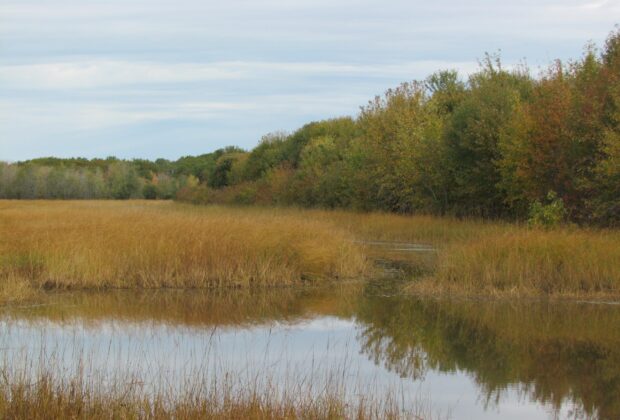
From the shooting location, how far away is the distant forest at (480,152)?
22.3 metres

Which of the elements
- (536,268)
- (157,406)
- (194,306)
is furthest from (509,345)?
(157,406)

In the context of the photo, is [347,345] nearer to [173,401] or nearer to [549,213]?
[173,401]

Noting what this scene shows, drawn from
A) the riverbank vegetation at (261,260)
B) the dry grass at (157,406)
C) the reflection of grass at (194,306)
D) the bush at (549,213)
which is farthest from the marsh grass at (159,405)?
the bush at (549,213)

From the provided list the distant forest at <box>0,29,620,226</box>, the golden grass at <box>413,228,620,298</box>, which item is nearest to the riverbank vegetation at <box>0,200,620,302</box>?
the golden grass at <box>413,228,620,298</box>

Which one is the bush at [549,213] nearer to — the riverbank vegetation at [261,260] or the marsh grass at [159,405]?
the riverbank vegetation at [261,260]

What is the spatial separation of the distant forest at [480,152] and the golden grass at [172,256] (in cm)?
788

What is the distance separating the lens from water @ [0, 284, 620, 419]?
28.5 ft

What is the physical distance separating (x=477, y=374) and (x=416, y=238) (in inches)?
681

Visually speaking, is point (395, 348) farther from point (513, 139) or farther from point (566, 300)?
point (513, 139)

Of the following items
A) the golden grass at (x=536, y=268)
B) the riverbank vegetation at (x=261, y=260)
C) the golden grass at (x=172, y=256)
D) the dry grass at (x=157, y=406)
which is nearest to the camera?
the dry grass at (x=157, y=406)

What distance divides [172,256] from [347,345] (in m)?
6.93

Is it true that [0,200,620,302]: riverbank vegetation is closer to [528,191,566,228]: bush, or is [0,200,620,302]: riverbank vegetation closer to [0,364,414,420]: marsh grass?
[528,191,566,228]: bush

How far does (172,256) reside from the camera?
16844 millimetres

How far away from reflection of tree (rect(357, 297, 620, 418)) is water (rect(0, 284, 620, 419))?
24 mm
